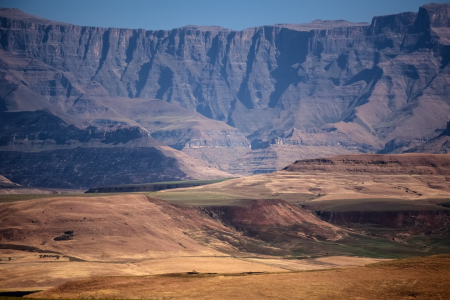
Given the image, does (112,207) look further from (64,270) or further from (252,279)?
(252,279)

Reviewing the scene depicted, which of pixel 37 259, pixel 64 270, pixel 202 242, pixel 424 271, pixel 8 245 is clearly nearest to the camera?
pixel 424 271

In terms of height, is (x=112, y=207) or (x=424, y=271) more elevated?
(x=424, y=271)

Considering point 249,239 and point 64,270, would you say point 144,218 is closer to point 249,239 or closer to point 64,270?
point 249,239

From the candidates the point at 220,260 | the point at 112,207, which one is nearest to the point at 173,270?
the point at 220,260

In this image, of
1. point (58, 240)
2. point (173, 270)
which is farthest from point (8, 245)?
point (173, 270)

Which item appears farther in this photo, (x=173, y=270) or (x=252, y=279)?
(x=173, y=270)

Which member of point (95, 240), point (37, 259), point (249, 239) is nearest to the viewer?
point (37, 259)

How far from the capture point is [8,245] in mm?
136625

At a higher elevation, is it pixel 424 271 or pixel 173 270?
pixel 424 271

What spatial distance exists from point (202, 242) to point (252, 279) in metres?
80.9

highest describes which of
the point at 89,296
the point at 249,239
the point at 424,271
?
the point at 424,271

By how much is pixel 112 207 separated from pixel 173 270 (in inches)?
2052

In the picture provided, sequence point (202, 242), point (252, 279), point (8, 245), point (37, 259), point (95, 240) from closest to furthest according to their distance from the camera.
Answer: point (252, 279)
point (37, 259)
point (8, 245)
point (95, 240)
point (202, 242)

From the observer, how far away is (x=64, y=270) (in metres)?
116
